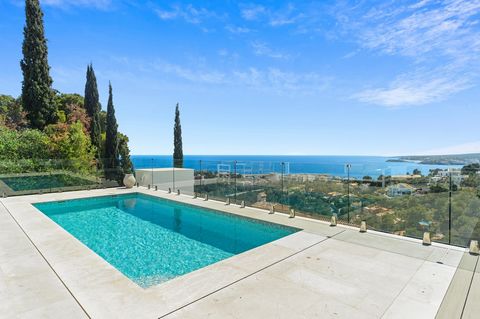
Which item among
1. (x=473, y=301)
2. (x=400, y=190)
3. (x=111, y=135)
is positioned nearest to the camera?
(x=473, y=301)

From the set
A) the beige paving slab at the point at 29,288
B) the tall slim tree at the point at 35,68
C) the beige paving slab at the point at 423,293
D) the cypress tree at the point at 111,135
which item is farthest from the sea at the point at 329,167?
the tall slim tree at the point at 35,68

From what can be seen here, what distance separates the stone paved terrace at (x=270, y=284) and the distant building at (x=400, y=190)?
1.14m

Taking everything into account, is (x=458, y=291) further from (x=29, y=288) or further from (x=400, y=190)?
(x=29, y=288)

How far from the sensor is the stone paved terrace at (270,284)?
2.88 m

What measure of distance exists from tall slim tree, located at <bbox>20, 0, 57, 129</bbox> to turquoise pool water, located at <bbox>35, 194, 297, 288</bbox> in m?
10.5

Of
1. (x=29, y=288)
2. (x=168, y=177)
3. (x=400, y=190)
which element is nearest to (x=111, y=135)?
(x=168, y=177)

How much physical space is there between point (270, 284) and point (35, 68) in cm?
1992

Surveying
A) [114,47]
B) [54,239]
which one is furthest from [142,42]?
[54,239]

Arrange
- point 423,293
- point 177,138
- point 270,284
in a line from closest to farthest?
1. point 423,293
2. point 270,284
3. point 177,138

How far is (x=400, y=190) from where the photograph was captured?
19.6 ft

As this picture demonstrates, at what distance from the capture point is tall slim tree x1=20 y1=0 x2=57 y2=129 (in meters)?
16.2

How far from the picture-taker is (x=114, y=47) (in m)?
11.0

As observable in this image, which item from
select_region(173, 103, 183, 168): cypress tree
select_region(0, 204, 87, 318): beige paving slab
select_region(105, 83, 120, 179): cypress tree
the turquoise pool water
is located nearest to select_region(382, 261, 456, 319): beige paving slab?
the turquoise pool water

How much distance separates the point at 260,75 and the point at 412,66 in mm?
6508
